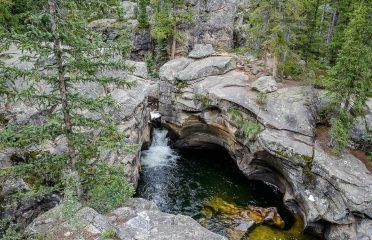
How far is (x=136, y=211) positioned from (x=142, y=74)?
1617 cm

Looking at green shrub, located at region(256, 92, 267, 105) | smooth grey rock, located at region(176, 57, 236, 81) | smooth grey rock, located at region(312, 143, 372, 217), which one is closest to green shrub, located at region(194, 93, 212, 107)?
smooth grey rock, located at region(176, 57, 236, 81)

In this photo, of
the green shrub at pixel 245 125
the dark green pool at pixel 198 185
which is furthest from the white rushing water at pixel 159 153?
the green shrub at pixel 245 125

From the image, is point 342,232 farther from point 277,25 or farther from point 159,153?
point 159,153

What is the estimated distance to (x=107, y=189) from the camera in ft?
42.0

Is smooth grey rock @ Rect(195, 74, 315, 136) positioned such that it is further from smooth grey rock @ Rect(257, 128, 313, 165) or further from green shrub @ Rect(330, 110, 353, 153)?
green shrub @ Rect(330, 110, 353, 153)

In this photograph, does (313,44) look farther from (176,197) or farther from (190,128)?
(176,197)

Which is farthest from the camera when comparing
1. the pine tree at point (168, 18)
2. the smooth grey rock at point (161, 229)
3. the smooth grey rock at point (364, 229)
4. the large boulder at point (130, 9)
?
the large boulder at point (130, 9)

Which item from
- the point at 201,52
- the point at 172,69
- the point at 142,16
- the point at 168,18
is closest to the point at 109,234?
the point at 172,69

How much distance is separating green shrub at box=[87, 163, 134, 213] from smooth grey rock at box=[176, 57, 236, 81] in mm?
15927

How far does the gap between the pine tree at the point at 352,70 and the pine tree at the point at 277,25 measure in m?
5.84

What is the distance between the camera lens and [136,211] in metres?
13.3

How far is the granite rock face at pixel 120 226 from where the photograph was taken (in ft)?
37.4

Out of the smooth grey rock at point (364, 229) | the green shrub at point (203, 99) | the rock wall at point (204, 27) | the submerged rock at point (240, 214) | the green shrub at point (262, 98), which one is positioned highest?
the rock wall at point (204, 27)

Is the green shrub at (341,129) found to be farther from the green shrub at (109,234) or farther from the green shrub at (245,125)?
the green shrub at (109,234)
